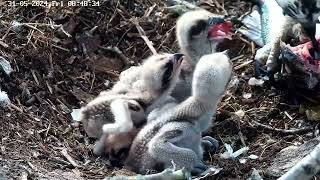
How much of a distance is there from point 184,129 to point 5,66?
1.13 metres

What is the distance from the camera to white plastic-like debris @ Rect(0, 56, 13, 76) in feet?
15.3

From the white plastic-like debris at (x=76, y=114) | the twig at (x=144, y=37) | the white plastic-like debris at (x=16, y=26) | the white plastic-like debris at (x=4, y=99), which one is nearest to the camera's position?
the white plastic-like debris at (x=4, y=99)

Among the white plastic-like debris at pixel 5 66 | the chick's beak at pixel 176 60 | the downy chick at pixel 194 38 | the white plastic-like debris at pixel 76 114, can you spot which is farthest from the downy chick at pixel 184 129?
the white plastic-like debris at pixel 5 66

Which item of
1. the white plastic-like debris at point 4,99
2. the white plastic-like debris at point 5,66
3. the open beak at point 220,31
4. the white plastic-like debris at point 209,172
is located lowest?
the white plastic-like debris at point 209,172

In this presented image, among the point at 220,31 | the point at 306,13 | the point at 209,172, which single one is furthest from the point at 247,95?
the point at 209,172

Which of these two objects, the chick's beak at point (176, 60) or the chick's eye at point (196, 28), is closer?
the chick's beak at point (176, 60)

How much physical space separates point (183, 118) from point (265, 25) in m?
1.19

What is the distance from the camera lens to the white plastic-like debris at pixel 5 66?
466 centimetres

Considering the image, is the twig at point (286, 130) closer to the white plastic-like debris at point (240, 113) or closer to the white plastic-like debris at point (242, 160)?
the white plastic-like debris at point (240, 113)

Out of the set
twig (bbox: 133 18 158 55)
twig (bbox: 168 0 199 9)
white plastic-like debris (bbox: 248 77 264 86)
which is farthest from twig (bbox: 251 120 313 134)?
twig (bbox: 168 0 199 9)

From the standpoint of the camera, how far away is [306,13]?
4566 millimetres

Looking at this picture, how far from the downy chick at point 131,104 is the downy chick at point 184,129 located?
101 millimetres

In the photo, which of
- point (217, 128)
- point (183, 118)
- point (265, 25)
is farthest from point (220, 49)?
point (183, 118)

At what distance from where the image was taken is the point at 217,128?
14.9 feet
